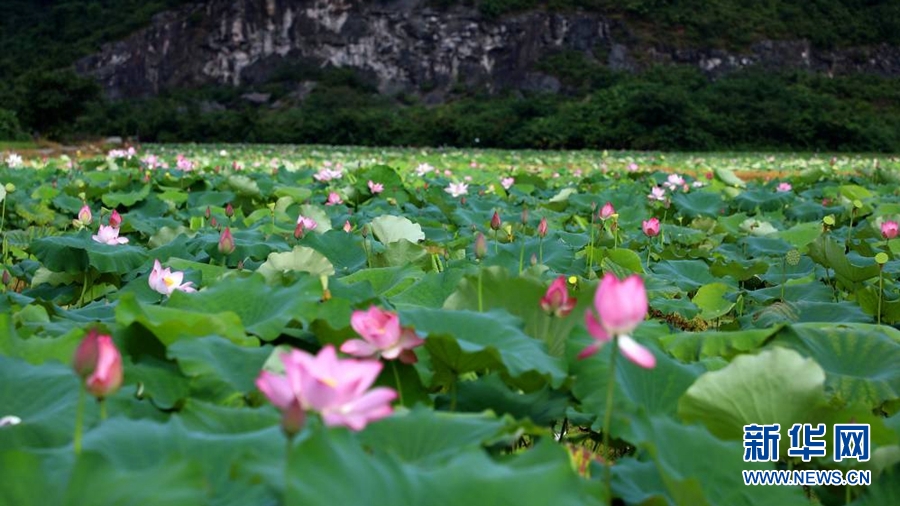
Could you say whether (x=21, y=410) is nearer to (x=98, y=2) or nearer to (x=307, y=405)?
(x=307, y=405)

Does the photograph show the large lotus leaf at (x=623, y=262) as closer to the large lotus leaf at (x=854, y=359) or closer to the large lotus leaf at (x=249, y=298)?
the large lotus leaf at (x=854, y=359)

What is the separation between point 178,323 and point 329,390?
0.51 m

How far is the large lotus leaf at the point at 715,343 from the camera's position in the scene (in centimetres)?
132

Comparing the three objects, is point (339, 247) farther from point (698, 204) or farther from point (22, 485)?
point (698, 204)

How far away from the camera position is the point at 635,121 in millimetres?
20375

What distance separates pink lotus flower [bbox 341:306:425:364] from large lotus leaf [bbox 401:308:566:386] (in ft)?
0.12

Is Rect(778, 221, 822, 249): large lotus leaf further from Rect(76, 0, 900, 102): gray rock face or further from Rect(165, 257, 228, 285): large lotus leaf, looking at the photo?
Rect(76, 0, 900, 102): gray rock face

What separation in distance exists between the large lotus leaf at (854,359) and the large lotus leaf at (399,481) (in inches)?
30.1

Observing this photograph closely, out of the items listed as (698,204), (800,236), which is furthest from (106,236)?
(698,204)

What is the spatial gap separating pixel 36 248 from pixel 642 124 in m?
19.4

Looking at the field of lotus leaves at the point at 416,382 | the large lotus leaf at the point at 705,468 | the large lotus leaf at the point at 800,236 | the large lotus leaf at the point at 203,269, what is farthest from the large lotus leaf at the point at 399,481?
the large lotus leaf at the point at 800,236

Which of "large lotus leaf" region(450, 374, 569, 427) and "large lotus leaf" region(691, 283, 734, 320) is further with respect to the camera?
"large lotus leaf" region(691, 283, 734, 320)

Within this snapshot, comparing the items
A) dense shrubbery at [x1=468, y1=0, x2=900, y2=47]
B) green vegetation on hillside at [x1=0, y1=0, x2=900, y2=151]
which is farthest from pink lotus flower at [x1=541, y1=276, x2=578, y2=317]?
dense shrubbery at [x1=468, y1=0, x2=900, y2=47]

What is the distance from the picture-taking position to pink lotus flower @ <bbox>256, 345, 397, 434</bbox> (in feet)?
2.18
